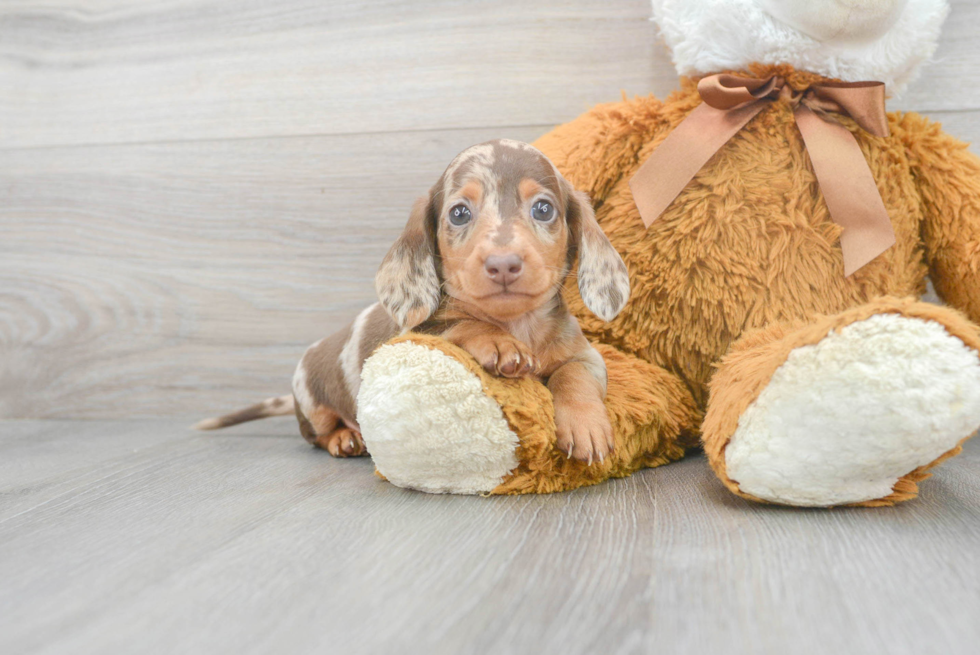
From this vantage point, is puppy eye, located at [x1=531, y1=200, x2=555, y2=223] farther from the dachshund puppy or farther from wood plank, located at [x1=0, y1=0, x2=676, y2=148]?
wood plank, located at [x1=0, y1=0, x2=676, y2=148]

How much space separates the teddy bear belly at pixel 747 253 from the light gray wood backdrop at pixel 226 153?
63 cm

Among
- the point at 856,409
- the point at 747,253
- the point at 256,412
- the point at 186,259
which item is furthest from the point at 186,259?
the point at 856,409

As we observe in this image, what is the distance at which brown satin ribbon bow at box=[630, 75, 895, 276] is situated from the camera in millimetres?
1646

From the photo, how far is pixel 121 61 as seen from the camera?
2.59 m

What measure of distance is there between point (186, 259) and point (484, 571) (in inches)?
75.0

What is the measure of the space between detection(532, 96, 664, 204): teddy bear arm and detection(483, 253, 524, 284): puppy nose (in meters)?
0.51

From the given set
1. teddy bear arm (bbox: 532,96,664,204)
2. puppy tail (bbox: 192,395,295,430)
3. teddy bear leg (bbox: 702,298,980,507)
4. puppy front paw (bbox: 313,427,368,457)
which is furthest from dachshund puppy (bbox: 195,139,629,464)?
puppy tail (bbox: 192,395,295,430)

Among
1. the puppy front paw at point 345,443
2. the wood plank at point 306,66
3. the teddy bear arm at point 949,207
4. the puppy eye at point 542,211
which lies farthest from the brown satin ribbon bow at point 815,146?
the puppy front paw at point 345,443

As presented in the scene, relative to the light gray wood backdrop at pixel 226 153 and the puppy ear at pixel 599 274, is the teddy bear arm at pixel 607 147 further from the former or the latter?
the light gray wood backdrop at pixel 226 153

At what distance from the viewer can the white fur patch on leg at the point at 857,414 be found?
3.78ft

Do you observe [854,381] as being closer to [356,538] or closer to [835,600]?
[835,600]

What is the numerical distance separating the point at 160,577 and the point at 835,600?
904 millimetres

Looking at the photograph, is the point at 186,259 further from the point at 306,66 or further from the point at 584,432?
the point at 584,432

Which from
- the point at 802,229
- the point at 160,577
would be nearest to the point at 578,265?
the point at 802,229
